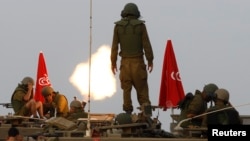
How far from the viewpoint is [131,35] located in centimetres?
2364

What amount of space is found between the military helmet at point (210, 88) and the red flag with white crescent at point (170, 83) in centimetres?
511

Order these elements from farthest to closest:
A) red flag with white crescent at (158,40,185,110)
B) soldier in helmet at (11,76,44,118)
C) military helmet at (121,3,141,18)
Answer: red flag with white crescent at (158,40,185,110) < soldier in helmet at (11,76,44,118) < military helmet at (121,3,141,18)

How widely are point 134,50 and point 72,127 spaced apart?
3.61 meters

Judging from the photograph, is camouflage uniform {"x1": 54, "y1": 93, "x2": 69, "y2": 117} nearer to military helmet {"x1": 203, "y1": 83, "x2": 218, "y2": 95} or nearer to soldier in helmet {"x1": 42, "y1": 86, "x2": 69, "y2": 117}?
soldier in helmet {"x1": 42, "y1": 86, "x2": 69, "y2": 117}

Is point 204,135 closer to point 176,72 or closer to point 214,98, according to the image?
point 214,98

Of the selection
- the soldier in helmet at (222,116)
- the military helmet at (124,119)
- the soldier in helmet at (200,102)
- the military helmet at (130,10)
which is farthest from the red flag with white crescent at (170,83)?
the soldier in helmet at (222,116)

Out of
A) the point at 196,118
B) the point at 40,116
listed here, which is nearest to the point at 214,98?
the point at 196,118

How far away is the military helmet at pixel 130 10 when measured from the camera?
23594 millimetres

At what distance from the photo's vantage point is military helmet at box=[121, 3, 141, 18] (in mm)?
23594

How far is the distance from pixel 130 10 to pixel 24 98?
3.32 meters

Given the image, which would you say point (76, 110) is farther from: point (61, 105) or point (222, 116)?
point (222, 116)

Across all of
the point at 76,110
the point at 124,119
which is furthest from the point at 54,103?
the point at 124,119

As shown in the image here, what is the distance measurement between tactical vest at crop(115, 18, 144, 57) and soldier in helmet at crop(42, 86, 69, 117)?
306cm

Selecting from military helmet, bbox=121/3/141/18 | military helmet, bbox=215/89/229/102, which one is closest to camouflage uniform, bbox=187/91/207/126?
military helmet, bbox=215/89/229/102
